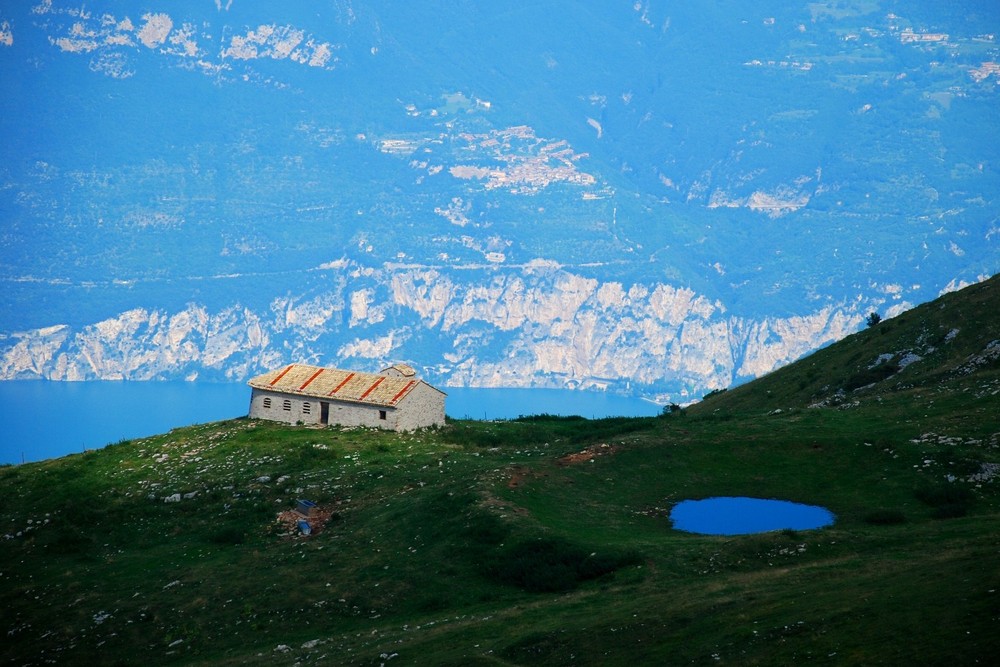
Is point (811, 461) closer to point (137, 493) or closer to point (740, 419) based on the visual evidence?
point (740, 419)

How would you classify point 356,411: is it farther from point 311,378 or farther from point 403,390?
point 311,378

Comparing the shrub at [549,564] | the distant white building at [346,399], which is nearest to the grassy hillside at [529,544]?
the shrub at [549,564]

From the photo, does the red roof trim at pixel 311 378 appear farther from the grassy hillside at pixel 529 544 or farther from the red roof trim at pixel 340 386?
the grassy hillside at pixel 529 544

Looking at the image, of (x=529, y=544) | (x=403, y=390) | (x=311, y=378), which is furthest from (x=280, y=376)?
(x=529, y=544)

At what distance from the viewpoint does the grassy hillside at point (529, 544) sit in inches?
1184

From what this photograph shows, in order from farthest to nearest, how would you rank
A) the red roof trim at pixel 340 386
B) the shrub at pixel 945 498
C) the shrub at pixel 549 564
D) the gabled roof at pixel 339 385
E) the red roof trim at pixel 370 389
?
1. the red roof trim at pixel 340 386
2. the red roof trim at pixel 370 389
3. the gabled roof at pixel 339 385
4. the shrub at pixel 945 498
5. the shrub at pixel 549 564

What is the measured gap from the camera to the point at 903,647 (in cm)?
2545

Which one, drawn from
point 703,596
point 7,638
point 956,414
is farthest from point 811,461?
point 7,638

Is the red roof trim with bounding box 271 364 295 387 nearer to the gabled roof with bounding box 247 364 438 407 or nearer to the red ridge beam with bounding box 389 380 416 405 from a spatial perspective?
the gabled roof with bounding box 247 364 438 407

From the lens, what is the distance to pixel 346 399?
62.2m

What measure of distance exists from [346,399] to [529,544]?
2409cm

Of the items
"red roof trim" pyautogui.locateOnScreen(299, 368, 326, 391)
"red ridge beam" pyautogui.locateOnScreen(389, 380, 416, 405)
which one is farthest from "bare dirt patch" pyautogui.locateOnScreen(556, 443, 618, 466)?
"red roof trim" pyautogui.locateOnScreen(299, 368, 326, 391)

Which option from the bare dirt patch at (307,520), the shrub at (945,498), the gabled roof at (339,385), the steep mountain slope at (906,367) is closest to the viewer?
the shrub at (945,498)

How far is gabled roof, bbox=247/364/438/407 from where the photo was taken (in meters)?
62.0
